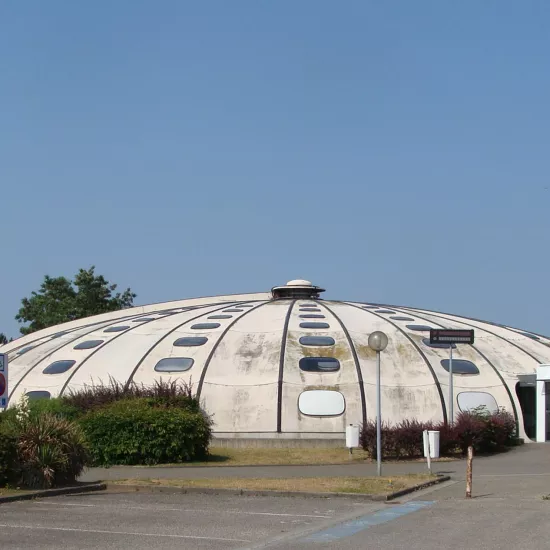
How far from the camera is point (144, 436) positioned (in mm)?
26109

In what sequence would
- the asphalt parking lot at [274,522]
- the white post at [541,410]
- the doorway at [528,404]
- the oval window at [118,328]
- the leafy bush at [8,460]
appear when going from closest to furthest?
the asphalt parking lot at [274,522], the leafy bush at [8,460], the white post at [541,410], the doorway at [528,404], the oval window at [118,328]

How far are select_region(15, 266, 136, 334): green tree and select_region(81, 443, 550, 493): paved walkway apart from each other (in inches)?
2053

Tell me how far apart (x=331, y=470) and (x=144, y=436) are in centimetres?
569

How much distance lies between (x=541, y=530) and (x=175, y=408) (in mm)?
16388

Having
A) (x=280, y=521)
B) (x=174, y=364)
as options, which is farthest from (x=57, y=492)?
Result: (x=174, y=364)

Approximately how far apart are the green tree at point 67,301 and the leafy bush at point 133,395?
4408 cm

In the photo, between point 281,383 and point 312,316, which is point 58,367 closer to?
point 281,383

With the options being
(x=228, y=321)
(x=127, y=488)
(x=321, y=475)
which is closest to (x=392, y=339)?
(x=228, y=321)

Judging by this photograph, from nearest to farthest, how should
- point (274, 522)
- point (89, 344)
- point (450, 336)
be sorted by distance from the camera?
point (274, 522) → point (450, 336) → point (89, 344)

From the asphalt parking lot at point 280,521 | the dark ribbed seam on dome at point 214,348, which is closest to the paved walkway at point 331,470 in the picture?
the asphalt parking lot at point 280,521

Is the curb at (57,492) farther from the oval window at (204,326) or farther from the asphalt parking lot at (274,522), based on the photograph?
the oval window at (204,326)

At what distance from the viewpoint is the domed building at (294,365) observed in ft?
105

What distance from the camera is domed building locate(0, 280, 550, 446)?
3212cm

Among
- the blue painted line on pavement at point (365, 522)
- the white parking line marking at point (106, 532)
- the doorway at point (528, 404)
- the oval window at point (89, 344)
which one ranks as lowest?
the blue painted line on pavement at point (365, 522)
